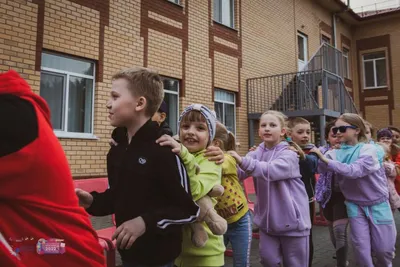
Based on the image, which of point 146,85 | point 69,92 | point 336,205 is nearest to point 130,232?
point 146,85

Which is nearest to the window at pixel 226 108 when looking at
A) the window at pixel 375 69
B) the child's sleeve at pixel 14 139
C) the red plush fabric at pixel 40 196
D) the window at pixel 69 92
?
the window at pixel 69 92

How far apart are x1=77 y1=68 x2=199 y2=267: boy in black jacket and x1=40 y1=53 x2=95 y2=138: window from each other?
4780 millimetres

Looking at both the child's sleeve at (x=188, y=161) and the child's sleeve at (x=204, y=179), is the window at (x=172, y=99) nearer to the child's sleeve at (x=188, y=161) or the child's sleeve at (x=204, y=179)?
the child's sleeve at (x=204, y=179)

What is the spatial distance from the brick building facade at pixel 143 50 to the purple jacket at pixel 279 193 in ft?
13.4

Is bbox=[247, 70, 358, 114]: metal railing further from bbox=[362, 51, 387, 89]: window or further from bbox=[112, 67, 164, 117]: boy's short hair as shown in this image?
bbox=[112, 67, 164, 117]: boy's short hair

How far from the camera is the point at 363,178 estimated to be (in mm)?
3592

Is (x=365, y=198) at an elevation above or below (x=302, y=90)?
below

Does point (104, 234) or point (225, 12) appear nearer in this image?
point (104, 234)

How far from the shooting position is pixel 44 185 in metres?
1.27

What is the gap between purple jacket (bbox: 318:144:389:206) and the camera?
11.2ft

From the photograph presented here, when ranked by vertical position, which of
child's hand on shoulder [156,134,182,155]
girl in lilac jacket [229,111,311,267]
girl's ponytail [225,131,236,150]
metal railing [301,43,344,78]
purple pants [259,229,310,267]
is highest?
metal railing [301,43,344,78]

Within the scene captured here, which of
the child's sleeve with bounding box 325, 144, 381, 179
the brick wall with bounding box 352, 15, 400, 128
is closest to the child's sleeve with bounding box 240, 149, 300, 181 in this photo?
the child's sleeve with bounding box 325, 144, 381, 179

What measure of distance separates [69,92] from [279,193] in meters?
4.66

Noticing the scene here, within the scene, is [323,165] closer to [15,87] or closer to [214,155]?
[214,155]
